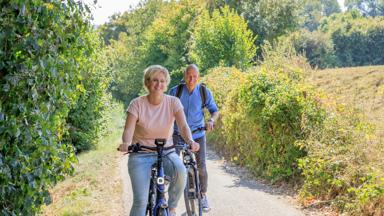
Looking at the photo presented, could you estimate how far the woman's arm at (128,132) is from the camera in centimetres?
556

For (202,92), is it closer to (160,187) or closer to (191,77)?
(191,77)

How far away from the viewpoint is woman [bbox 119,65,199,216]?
5668 mm

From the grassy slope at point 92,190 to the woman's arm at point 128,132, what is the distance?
3026mm

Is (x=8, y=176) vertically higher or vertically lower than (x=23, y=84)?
lower

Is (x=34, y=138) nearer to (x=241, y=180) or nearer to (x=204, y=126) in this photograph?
(x=204, y=126)

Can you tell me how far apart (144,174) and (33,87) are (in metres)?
1.39

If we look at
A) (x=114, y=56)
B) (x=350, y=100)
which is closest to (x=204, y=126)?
(x=350, y=100)

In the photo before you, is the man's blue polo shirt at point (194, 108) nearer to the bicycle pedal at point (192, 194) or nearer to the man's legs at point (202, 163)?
the man's legs at point (202, 163)

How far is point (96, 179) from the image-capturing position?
14875 mm

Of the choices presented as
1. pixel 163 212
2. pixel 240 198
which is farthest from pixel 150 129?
pixel 240 198

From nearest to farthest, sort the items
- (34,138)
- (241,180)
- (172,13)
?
(34,138)
(241,180)
(172,13)

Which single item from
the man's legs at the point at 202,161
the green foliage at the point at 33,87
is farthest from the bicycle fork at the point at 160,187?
the man's legs at the point at 202,161

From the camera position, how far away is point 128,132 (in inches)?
222

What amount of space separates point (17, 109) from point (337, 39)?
6307 cm
